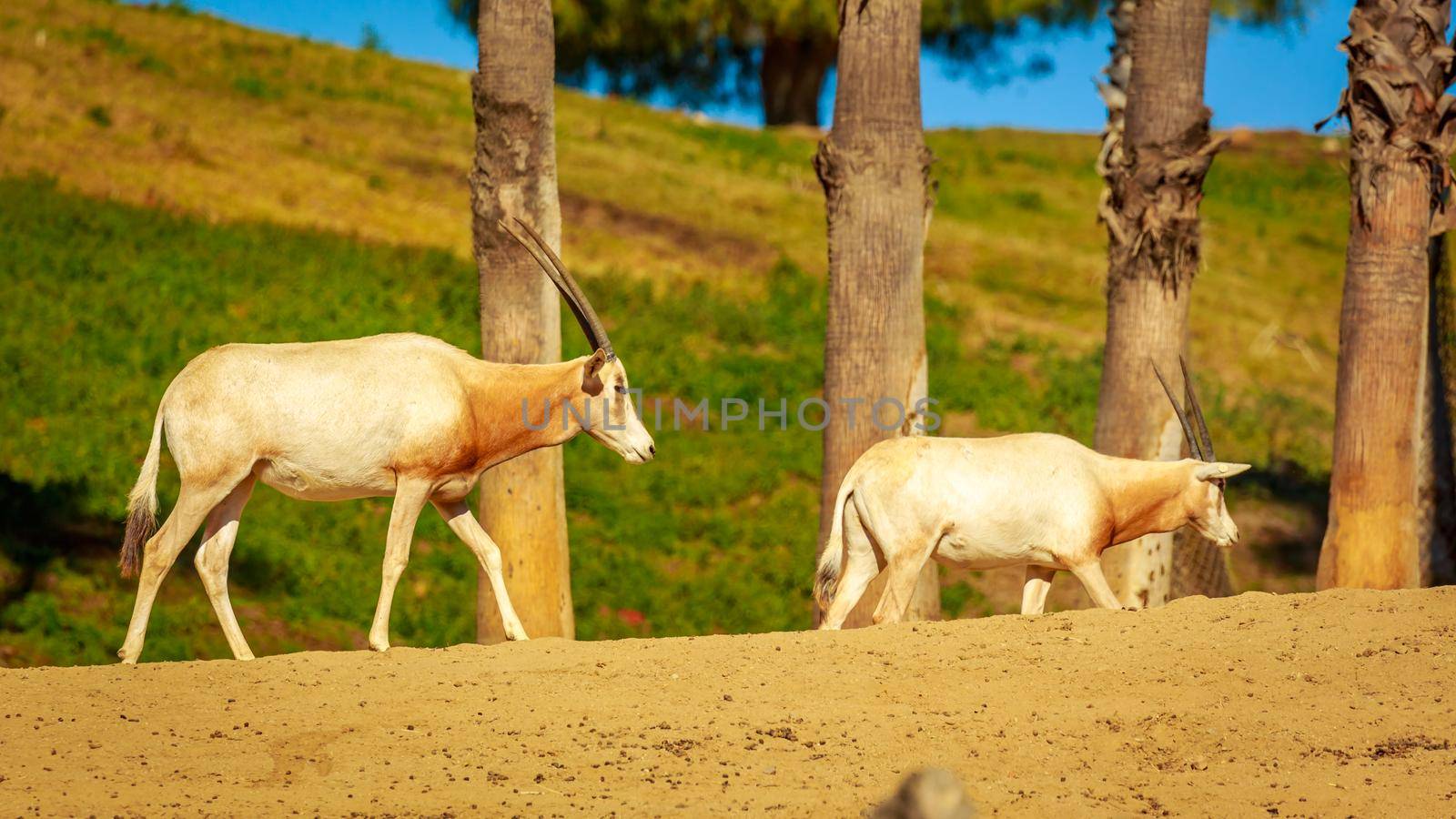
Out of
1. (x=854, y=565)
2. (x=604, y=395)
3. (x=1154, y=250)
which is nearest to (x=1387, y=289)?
(x=1154, y=250)

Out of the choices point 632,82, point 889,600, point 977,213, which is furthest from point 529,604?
point 632,82

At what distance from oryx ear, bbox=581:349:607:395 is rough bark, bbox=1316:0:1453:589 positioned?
5.27m

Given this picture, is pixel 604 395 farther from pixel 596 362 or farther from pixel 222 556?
pixel 222 556

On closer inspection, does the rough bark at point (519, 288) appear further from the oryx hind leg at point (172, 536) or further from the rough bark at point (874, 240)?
the oryx hind leg at point (172, 536)

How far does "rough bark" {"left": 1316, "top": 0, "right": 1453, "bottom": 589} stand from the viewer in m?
10.4

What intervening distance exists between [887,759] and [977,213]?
25913 millimetres

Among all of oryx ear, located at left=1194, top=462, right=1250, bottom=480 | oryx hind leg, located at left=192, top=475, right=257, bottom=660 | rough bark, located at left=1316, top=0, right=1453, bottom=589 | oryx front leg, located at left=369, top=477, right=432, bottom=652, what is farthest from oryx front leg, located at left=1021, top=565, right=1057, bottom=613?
oryx hind leg, located at left=192, top=475, right=257, bottom=660

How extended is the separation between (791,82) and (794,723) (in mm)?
38074

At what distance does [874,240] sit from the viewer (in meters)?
10.7

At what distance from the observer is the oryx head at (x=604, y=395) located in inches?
364

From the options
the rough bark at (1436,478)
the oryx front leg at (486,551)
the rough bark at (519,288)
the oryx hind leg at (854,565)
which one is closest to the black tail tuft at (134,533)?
the oryx front leg at (486,551)

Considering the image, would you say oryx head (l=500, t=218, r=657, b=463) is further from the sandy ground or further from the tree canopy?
the tree canopy

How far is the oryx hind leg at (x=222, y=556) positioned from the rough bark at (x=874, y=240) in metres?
4.05

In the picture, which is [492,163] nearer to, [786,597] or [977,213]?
[786,597]
